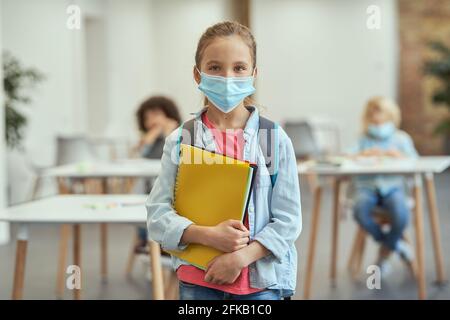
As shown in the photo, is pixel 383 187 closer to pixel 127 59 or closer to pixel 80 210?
pixel 80 210

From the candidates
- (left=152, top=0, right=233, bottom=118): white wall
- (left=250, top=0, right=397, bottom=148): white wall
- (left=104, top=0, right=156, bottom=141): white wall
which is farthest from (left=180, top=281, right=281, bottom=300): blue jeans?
(left=152, top=0, right=233, bottom=118): white wall

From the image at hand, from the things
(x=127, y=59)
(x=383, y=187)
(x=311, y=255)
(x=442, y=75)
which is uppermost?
(x=127, y=59)

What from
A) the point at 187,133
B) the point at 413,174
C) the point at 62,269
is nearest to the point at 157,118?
the point at 62,269

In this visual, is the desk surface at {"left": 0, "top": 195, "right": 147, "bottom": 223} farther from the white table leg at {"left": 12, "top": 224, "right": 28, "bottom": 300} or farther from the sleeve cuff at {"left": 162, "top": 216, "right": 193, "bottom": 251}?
the sleeve cuff at {"left": 162, "top": 216, "right": 193, "bottom": 251}

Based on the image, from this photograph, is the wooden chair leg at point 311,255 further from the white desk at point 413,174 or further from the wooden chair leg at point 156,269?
the wooden chair leg at point 156,269

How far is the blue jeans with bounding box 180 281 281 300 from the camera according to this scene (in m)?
1.82

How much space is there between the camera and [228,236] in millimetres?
1765

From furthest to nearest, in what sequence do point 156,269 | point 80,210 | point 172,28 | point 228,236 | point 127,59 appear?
point 172,28 < point 127,59 < point 80,210 < point 156,269 < point 228,236

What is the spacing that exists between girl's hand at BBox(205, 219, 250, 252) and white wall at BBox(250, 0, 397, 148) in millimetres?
8888

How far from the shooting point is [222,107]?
6.17ft

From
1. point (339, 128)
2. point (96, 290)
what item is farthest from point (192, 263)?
point (339, 128)

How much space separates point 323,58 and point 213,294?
30.2 ft

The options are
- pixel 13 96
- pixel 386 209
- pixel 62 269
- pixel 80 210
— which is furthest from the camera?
pixel 13 96

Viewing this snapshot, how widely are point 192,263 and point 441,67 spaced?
941cm
